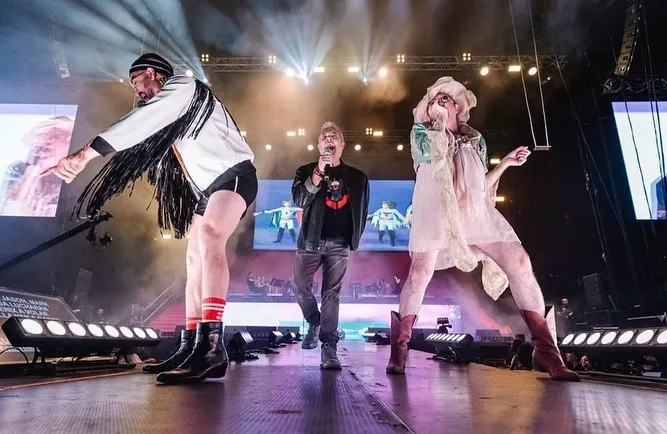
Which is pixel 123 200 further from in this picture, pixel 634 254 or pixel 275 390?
pixel 634 254

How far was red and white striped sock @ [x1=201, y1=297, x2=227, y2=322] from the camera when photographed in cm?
162

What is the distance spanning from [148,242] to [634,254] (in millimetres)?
12611

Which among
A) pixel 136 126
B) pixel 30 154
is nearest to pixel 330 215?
pixel 136 126

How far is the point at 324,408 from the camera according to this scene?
3.20 ft

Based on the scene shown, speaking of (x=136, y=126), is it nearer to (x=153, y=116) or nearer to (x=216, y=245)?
(x=153, y=116)

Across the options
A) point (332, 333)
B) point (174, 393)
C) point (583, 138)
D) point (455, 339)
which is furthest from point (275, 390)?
point (583, 138)

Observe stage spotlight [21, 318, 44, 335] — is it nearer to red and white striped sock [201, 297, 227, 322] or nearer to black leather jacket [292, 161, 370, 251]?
red and white striped sock [201, 297, 227, 322]

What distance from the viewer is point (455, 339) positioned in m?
3.28

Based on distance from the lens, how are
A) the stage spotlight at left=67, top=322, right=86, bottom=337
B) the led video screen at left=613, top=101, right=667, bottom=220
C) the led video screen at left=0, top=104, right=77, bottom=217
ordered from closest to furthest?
1. the stage spotlight at left=67, top=322, right=86, bottom=337
2. the led video screen at left=613, top=101, right=667, bottom=220
3. the led video screen at left=0, top=104, right=77, bottom=217

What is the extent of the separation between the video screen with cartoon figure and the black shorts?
33.5ft

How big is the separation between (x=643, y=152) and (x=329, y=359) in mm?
7846

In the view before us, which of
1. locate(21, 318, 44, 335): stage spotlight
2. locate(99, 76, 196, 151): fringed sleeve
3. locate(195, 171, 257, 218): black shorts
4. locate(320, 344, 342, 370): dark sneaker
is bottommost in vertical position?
locate(320, 344, 342, 370): dark sneaker

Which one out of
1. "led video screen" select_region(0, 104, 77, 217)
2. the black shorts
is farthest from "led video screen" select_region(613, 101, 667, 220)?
"led video screen" select_region(0, 104, 77, 217)

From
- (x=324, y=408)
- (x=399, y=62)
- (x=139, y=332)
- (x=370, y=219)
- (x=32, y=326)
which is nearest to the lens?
(x=324, y=408)
